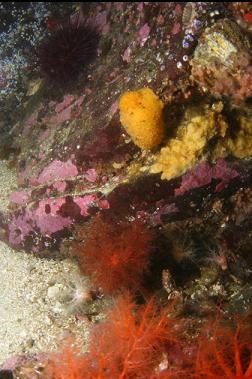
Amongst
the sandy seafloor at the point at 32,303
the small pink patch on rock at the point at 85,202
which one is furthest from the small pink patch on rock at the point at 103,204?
the sandy seafloor at the point at 32,303

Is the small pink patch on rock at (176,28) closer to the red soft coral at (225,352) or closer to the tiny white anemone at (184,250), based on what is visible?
the tiny white anemone at (184,250)

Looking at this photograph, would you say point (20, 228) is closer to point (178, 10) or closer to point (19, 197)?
point (19, 197)

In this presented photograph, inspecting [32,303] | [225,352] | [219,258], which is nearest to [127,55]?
[219,258]

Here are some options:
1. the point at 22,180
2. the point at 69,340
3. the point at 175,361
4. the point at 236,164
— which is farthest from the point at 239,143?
the point at 22,180

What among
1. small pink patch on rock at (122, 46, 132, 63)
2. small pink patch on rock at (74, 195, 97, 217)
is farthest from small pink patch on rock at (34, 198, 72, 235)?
small pink patch on rock at (122, 46, 132, 63)

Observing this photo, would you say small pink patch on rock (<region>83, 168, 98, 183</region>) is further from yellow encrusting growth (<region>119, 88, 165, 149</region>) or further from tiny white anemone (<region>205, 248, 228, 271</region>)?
tiny white anemone (<region>205, 248, 228, 271</region>)
